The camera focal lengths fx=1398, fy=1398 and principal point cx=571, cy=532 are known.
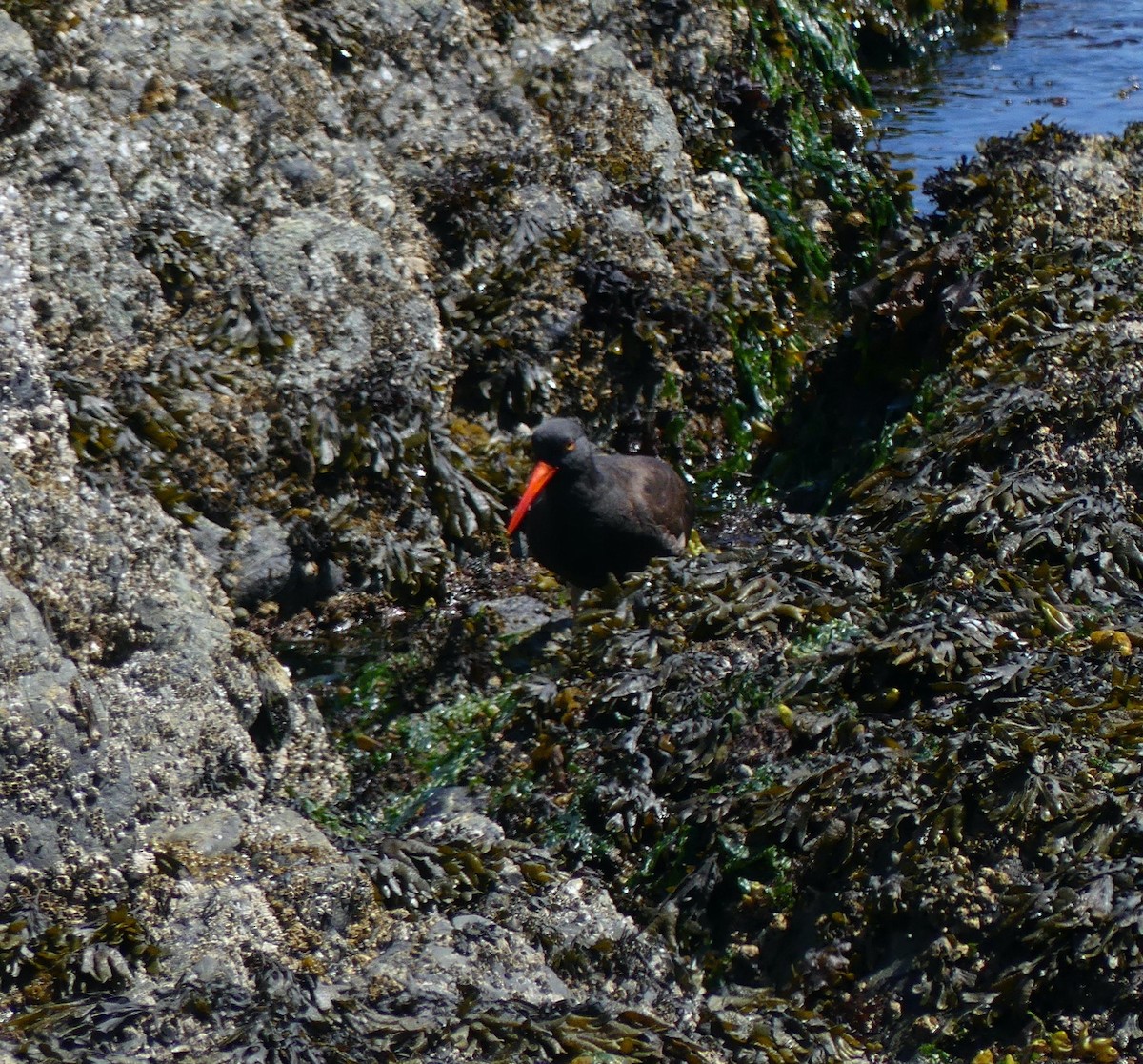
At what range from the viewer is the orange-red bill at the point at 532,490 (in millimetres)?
6004

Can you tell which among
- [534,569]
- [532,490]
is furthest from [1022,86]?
[532,490]

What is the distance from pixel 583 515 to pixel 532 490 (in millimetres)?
245

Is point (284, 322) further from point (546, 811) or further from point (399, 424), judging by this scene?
point (546, 811)

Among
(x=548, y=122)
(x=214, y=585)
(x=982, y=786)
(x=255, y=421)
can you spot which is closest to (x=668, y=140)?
(x=548, y=122)

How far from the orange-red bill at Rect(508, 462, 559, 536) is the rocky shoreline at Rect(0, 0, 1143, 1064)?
1.15 ft

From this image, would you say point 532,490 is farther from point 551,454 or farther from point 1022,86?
point 1022,86

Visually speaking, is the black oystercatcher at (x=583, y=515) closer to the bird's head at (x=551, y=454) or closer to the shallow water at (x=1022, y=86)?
the bird's head at (x=551, y=454)

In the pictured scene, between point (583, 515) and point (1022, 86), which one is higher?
point (1022, 86)

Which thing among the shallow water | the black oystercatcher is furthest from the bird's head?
the shallow water

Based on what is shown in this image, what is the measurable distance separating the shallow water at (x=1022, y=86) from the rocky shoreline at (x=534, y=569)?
187 centimetres

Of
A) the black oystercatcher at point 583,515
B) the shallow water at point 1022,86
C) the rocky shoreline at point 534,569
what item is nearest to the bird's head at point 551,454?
the black oystercatcher at point 583,515

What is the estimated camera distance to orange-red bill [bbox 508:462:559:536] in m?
6.00

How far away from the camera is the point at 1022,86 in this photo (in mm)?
12016

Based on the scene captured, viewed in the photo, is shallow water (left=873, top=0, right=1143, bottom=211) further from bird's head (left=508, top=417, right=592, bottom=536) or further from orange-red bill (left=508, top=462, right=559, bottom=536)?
orange-red bill (left=508, top=462, right=559, bottom=536)
